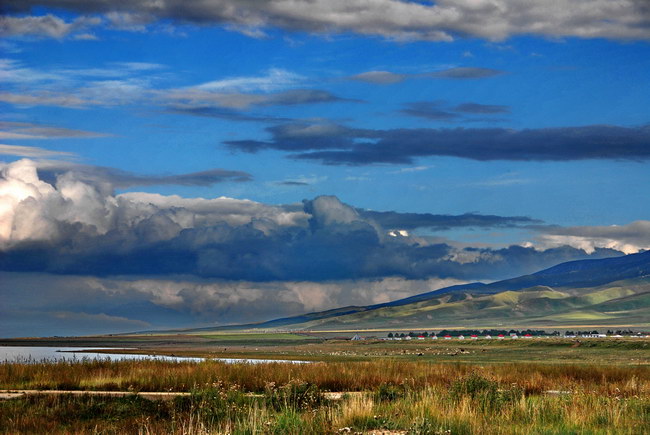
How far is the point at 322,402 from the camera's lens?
101 feet

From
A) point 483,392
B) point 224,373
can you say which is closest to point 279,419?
point 483,392

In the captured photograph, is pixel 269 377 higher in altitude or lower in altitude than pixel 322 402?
higher

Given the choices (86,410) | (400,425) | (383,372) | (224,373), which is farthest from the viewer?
(383,372)

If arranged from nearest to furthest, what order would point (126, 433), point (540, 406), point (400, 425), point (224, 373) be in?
point (400, 425), point (126, 433), point (540, 406), point (224, 373)

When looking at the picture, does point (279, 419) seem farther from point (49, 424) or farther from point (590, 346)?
point (590, 346)

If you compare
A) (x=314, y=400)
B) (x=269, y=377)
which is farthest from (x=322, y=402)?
(x=269, y=377)

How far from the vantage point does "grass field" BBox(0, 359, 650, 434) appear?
23172mm

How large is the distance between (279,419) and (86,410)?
10.7m

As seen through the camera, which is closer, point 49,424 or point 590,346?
point 49,424

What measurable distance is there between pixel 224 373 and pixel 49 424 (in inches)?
544

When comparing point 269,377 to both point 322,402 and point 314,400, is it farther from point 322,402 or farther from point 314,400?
point 322,402

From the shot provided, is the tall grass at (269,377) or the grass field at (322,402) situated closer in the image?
the grass field at (322,402)

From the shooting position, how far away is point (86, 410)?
31.2m

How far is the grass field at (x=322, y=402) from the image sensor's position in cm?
2317
